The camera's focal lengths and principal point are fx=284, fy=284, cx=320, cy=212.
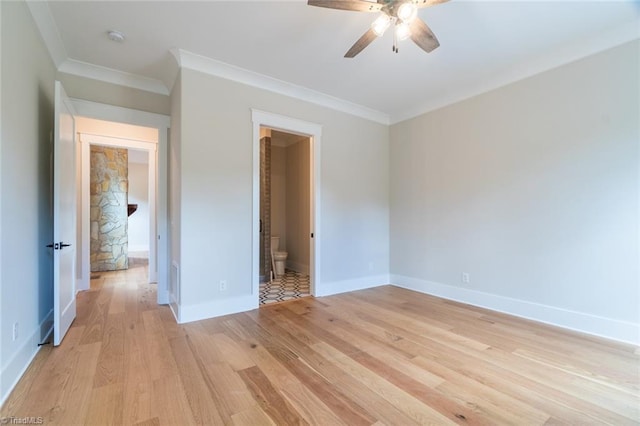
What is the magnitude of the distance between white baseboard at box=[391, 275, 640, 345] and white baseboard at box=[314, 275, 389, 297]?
621 millimetres

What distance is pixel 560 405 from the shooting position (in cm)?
176

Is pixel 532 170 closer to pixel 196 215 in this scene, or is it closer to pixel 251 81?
pixel 251 81

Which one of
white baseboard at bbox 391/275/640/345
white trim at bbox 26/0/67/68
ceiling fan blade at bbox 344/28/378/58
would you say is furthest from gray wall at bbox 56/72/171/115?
white baseboard at bbox 391/275/640/345

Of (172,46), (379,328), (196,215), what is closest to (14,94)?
(172,46)

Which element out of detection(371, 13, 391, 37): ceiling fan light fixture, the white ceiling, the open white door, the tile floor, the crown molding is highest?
the white ceiling

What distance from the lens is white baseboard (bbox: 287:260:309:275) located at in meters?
5.76

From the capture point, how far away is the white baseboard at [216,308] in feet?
10.0

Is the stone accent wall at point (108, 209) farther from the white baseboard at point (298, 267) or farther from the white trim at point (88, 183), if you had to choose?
the white baseboard at point (298, 267)

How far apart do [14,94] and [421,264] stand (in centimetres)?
469

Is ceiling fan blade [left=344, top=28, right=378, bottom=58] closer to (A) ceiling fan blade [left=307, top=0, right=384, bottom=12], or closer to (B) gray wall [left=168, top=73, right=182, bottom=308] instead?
(A) ceiling fan blade [left=307, top=0, right=384, bottom=12]

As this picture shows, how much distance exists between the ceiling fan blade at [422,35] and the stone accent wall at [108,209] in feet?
20.3

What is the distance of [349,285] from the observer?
438 centimetres

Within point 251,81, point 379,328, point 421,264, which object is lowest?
point 379,328

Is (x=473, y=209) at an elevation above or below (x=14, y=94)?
below
